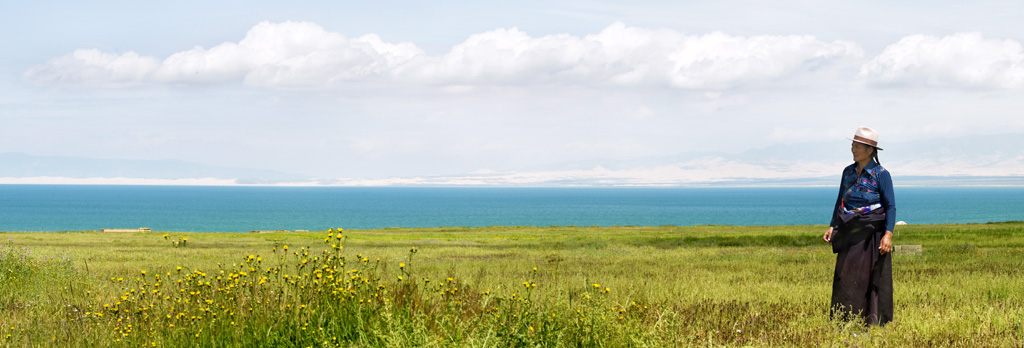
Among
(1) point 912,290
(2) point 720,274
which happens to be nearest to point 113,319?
(1) point 912,290

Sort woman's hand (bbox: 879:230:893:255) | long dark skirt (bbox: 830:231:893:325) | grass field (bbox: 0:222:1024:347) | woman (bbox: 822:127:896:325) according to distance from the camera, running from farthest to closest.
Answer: long dark skirt (bbox: 830:231:893:325), woman (bbox: 822:127:896:325), woman's hand (bbox: 879:230:893:255), grass field (bbox: 0:222:1024:347)

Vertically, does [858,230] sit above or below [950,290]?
above

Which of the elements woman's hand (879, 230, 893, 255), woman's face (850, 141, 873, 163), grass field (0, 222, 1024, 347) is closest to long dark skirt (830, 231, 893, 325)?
woman's hand (879, 230, 893, 255)

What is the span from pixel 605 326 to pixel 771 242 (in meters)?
35.8

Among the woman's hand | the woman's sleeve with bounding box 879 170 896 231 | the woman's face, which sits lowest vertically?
the woman's hand

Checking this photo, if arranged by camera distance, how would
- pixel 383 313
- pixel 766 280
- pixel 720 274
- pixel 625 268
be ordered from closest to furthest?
1. pixel 383 313
2. pixel 766 280
3. pixel 720 274
4. pixel 625 268

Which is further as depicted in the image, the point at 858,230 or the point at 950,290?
the point at 950,290

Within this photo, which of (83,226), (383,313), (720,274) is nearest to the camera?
(383,313)

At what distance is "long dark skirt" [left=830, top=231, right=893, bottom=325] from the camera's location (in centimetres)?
923

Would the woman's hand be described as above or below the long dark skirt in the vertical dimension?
above

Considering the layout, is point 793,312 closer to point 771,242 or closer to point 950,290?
point 950,290

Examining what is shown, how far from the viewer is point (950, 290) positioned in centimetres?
1251

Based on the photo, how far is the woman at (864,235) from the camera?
29.7ft

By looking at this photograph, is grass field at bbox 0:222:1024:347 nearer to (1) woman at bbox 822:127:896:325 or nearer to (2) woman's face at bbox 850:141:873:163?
(1) woman at bbox 822:127:896:325
